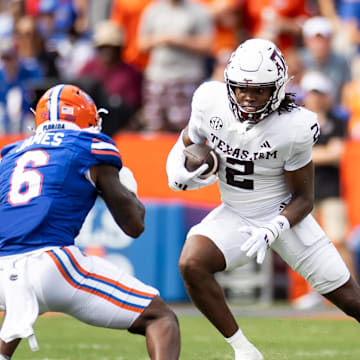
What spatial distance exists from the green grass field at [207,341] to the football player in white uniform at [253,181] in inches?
31.4

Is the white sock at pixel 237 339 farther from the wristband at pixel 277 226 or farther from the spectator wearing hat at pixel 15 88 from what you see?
the spectator wearing hat at pixel 15 88

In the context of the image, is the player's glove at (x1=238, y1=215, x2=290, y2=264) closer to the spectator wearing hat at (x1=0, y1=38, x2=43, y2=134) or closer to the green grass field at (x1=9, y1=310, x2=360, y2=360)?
the green grass field at (x1=9, y1=310, x2=360, y2=360)

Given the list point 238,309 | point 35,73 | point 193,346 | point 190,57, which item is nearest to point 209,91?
point 193,346

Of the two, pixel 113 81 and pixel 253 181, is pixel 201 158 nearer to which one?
pixel 253 181

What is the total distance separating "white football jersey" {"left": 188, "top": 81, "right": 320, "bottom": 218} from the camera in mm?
4777

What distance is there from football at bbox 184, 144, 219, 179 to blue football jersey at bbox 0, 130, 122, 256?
0.70 metres

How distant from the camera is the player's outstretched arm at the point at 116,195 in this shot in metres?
4.12

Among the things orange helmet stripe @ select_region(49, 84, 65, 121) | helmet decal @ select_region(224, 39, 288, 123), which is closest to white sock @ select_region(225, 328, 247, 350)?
helmet decal @ select_region(224, 39, 288, 123)

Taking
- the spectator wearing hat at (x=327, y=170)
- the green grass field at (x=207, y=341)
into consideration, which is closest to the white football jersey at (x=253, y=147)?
the green grass field at (x=207, y=341)

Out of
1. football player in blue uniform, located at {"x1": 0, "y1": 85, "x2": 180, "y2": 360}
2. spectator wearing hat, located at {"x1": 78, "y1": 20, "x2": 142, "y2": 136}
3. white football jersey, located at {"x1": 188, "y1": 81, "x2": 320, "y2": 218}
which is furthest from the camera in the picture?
spectator wearing hat, located at {"x1": 78, "y1": 20, "x2": 142, "y2": 136}

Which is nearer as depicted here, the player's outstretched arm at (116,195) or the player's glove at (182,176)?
the player's outstretched arm at (116,195)

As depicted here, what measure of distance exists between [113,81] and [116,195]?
5.87 meters

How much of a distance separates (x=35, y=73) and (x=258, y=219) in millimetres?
5390

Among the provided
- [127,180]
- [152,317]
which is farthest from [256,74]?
[152,317]
